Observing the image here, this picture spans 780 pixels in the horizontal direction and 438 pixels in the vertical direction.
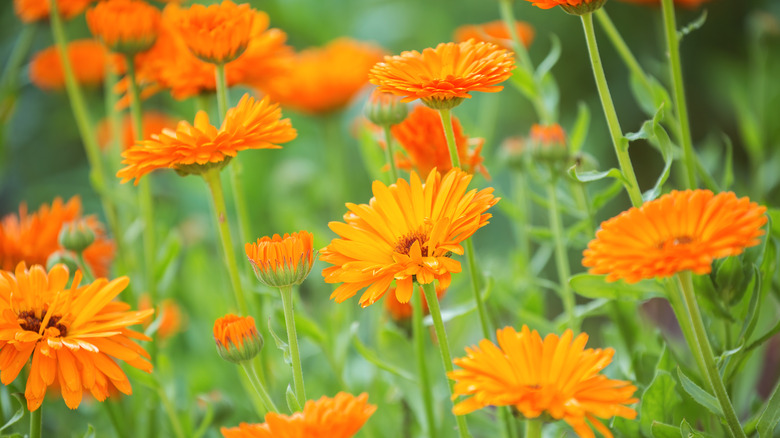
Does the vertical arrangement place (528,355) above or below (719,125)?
above

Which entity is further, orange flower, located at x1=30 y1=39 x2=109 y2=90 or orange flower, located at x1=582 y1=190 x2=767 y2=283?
orange flower, located at x1=30 y1=39 x2=109 y2=90

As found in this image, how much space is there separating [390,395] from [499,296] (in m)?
0.13

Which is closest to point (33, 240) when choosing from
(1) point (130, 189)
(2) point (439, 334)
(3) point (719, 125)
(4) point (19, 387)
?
(4) point (19, 387)

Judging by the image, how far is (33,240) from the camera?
611mm

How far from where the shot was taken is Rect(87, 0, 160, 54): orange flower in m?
0.60

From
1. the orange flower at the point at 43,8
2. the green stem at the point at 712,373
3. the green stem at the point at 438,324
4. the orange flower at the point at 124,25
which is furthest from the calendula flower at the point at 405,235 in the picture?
the orange flower at the point at 43,8

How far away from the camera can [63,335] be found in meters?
0.44

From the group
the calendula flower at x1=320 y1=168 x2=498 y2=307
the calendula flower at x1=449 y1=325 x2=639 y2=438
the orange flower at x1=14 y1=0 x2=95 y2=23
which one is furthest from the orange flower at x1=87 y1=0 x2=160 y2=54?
the calendula flower at x1=449 y1=325 x2=639 y2=438

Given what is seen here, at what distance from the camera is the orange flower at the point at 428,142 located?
51 centimetres

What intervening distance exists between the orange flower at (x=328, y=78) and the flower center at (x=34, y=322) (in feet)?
1.65

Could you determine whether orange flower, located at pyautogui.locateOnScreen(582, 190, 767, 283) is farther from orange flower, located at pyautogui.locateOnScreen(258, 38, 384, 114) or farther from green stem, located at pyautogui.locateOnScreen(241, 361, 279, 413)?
orange flower, located at pyautogui.locateOnScreen(258, 38, 384, 114)

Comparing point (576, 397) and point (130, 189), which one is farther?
point (130, 189)

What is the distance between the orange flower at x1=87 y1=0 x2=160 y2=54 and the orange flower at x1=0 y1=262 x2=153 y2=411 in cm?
22

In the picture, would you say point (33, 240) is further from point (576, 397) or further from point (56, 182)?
point (56, 182)
